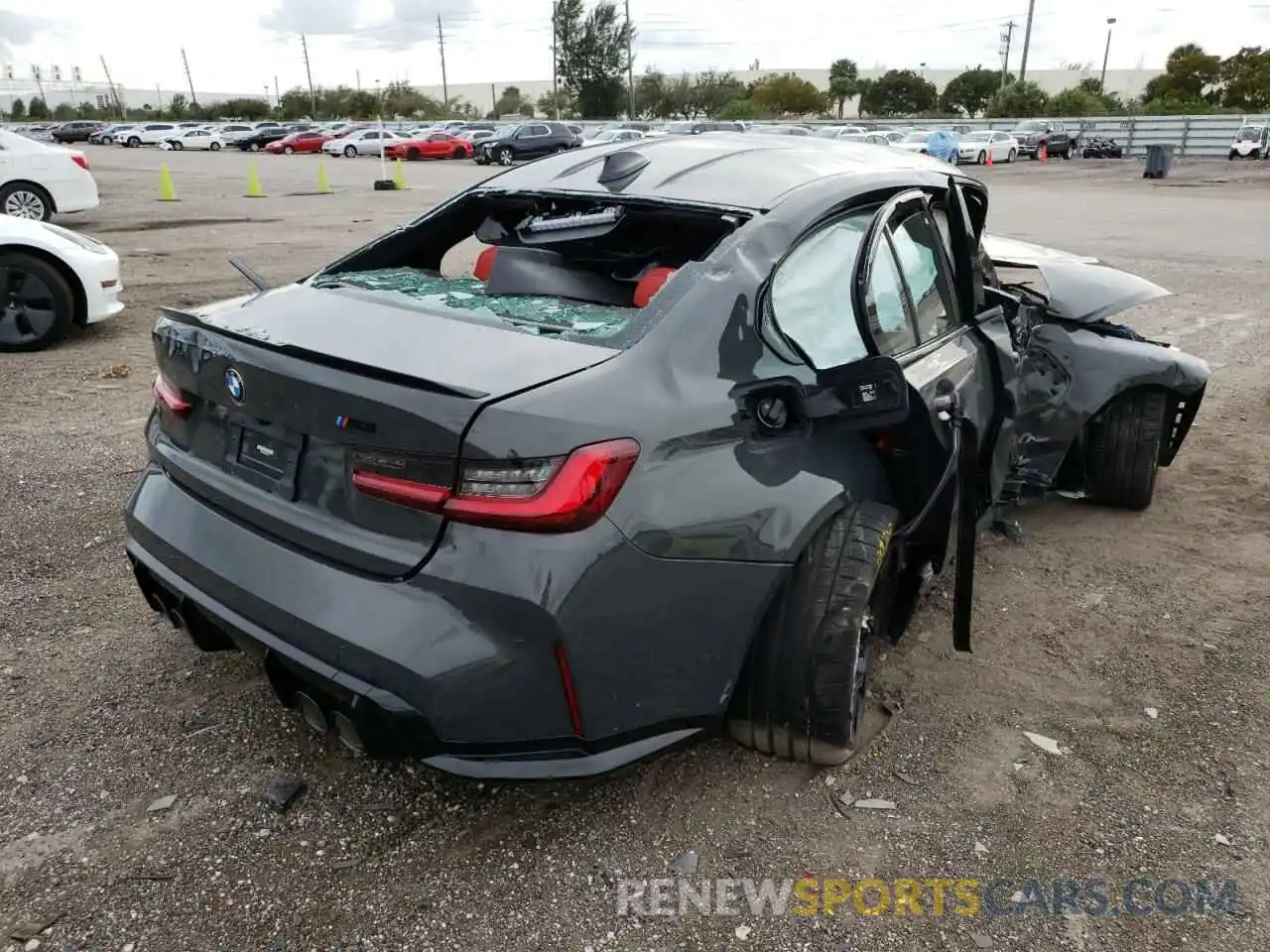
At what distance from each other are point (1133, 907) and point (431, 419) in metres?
1.91

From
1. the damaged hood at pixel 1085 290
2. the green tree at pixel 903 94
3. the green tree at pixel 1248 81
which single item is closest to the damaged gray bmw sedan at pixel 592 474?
the damaged hood at pixel 1085 290

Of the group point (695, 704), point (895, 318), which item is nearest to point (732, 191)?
point (895, 318)

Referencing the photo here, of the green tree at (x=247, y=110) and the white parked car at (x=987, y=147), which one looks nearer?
the white parked car at (x=987, y=147)

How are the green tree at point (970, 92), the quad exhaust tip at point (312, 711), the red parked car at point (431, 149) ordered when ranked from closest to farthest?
1. the quad exhaust tip at point (312, 711)
2. the red parked car at point (431, 149)
3. the green tree at point (970, 92)

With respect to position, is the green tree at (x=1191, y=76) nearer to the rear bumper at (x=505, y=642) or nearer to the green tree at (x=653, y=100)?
the green tree at (x=653, y=100)

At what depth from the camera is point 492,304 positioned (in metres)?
2.76

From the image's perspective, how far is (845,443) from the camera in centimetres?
252

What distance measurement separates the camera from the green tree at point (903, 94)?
80.9 meters

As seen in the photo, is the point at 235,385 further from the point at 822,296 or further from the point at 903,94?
the point at 903,94

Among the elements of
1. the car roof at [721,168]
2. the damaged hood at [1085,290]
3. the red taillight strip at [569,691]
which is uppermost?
the car roof at [721,168]

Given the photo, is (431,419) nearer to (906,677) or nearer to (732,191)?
(732,191)

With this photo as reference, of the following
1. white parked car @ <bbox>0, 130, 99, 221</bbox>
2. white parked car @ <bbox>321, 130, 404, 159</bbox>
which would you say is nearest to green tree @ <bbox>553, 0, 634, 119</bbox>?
white parked car @ <bbox>321, 130, 404, 159</bbox>

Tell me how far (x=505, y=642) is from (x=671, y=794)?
33.5 inches

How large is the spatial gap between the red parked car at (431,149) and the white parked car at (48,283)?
36.4 metres
